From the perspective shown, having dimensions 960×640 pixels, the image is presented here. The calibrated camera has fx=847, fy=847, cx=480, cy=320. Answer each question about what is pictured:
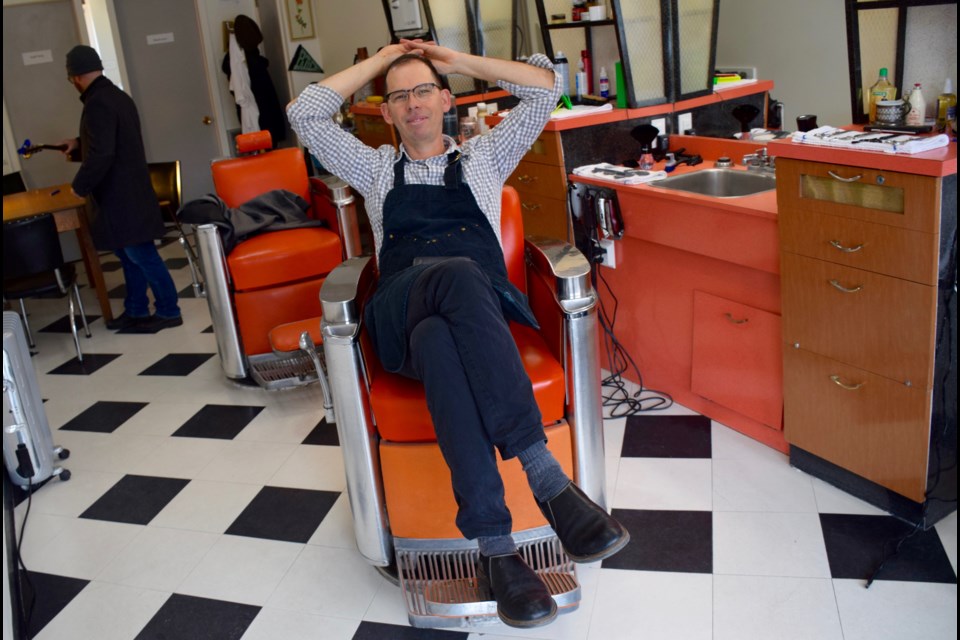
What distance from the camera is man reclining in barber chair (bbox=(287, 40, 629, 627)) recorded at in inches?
70.5

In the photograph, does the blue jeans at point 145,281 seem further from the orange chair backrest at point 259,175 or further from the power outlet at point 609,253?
the power outlet at point 609,253

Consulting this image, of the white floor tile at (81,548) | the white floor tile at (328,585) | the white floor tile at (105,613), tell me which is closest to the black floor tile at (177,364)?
the white floor tile at (81,548)

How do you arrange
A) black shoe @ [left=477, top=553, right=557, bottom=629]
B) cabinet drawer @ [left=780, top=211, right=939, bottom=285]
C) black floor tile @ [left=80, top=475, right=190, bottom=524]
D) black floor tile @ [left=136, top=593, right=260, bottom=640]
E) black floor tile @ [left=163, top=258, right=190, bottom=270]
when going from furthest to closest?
1. black floor tile @ [left=163, top=258, right=190, bottom=270]
2. black floor tile @ [left=80, top=475, right=190, bottom=524]
3. black floor tile @ [left=136, top=593, right=260, bottom=640]
4. cabinet drawer @ [left=780, top=211, right=939, bottom=285]
5. black shoe @ [left=477, top=553, right=557, bottom=629]

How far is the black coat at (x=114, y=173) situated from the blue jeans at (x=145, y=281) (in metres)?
0.10

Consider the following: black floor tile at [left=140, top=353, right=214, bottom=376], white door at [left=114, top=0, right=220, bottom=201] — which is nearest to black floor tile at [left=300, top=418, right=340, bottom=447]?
black floor tile at [left=140, top=353, right=214, bottom=376]

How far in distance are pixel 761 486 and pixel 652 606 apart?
2.11 feet

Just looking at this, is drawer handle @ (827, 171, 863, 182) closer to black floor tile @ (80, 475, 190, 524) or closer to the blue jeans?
black floor tile @ (80, 475, 190, 524)

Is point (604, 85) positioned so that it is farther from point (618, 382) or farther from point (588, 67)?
point (618, 382)

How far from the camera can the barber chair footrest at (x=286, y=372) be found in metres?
3.50

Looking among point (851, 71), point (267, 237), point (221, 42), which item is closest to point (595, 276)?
point (851, 71)

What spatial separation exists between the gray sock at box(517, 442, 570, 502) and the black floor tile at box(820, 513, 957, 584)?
80 centimetres

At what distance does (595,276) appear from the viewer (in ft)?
11.0

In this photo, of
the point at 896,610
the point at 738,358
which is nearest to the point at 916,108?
the point at 738,358

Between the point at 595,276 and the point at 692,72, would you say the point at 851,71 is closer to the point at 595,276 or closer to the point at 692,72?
the point at 692,72
